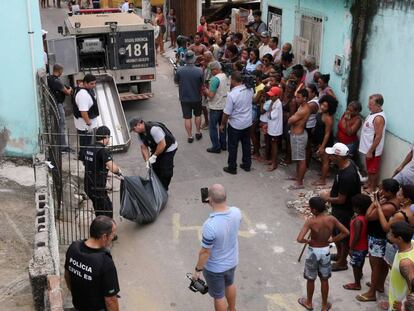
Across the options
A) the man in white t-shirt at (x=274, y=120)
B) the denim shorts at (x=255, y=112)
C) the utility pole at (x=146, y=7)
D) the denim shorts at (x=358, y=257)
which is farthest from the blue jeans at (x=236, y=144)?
the utility pole at (x=146, y=7)

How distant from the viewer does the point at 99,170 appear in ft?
22.9

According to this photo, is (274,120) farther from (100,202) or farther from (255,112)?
(100,202)

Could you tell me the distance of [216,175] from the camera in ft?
30.5

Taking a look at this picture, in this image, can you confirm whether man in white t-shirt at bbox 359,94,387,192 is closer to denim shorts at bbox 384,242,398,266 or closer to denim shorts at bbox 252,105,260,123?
denim shorts at bbox 252,105,260,123

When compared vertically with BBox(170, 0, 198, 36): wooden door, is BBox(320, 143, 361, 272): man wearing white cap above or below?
below

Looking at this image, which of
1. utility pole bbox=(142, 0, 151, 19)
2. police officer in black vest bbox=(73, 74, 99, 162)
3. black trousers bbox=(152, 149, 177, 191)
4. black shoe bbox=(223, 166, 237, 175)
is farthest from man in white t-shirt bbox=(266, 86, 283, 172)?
utility pole bbox=(142, 0, 151, 19)

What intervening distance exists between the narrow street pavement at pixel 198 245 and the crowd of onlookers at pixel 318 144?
0.90ft

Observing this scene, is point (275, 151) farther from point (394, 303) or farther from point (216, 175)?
point (394, 303)

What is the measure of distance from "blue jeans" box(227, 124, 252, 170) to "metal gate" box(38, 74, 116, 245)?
2.31 meters

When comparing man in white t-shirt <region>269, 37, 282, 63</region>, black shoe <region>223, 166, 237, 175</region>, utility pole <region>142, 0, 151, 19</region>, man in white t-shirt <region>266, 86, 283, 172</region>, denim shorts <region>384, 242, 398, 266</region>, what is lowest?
black shoe <region>223, 166, 237, 175</region>

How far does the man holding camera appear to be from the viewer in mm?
4938

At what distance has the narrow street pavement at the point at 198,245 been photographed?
19.8 ft

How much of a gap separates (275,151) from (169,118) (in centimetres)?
366

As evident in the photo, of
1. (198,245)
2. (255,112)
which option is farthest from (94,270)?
(255,112)
